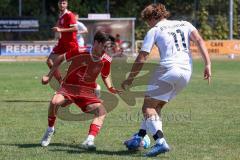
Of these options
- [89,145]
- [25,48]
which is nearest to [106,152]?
[89,145]

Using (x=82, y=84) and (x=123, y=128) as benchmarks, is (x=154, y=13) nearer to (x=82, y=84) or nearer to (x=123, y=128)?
(x=82, y=84)

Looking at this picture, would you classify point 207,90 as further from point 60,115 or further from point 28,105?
point 60,115

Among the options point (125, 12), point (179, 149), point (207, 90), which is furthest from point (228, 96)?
point (125, 12)

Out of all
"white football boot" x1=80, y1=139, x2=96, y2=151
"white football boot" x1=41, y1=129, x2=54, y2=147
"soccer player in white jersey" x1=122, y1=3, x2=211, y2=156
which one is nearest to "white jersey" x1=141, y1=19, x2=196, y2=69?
"soccer player in white jersey" x1=122, y1=3, x2=211, y2=156

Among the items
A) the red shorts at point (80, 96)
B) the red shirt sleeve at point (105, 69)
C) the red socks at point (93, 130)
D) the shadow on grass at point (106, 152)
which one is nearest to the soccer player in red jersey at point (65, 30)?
the red shirt sleeve at point (105, 69)

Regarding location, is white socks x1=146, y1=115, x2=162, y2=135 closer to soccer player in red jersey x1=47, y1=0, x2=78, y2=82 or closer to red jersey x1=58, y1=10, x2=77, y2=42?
soccer player in red jersey x1=47, y1=0, x2=78, y2=82

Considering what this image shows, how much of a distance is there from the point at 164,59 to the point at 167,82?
30 cm

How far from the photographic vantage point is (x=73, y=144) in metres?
8.84

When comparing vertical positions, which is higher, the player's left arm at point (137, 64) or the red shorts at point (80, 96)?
the player's left arm at point (137, 64)

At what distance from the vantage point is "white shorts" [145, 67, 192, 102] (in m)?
7.97

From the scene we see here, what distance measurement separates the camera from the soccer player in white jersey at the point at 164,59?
26.0ft

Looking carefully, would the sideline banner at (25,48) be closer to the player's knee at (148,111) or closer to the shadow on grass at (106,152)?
the shadow on grass at (106,152)

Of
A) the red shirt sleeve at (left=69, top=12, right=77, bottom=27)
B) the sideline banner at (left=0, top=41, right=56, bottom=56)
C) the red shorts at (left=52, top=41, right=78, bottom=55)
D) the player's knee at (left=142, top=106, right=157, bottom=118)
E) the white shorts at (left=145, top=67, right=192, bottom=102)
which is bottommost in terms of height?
the sideline banner at (left=0, top=41, right=56, bottom=56)

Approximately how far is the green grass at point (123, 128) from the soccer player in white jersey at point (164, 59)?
55 centimetres
